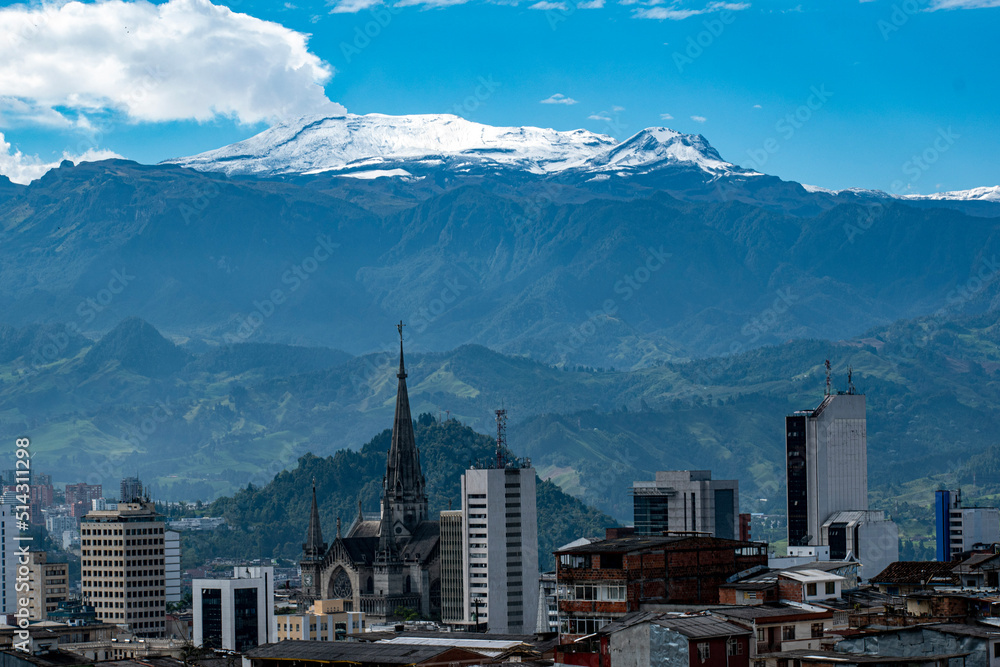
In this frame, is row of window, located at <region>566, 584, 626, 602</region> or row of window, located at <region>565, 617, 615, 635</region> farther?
row of window, located at <region>566, 584, 626, 602</region>

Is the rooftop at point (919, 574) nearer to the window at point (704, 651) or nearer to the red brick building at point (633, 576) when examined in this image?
the red brick building at point (633, 576)

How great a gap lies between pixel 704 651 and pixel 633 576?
22148 millimetres

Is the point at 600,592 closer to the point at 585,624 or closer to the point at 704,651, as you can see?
the point at 585,624

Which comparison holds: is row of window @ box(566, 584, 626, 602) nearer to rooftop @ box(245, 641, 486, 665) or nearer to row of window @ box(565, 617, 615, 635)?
row of window @ box(565, 617, 615, 635)

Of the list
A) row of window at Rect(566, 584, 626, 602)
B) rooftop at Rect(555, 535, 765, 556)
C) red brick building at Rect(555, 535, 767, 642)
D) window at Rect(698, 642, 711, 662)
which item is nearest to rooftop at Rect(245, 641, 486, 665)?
red brick building at Rect(555, 535, 767, 642)

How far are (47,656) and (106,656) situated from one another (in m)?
26.5

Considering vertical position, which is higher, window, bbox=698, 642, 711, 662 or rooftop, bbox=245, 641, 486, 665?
window, bbox=698, 642, 711, 662

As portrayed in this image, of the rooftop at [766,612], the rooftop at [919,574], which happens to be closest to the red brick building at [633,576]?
the rooftop at [766,612]

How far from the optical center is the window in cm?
6481

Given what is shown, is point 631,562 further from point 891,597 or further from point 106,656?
point 106,656

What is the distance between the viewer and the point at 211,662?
11156 centimetres

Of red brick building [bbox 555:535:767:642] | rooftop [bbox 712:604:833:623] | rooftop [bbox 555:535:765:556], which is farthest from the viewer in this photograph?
rooftop [bbox 555:535:765:556]

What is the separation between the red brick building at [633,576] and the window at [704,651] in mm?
16382

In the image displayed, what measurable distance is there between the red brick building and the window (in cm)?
1638
